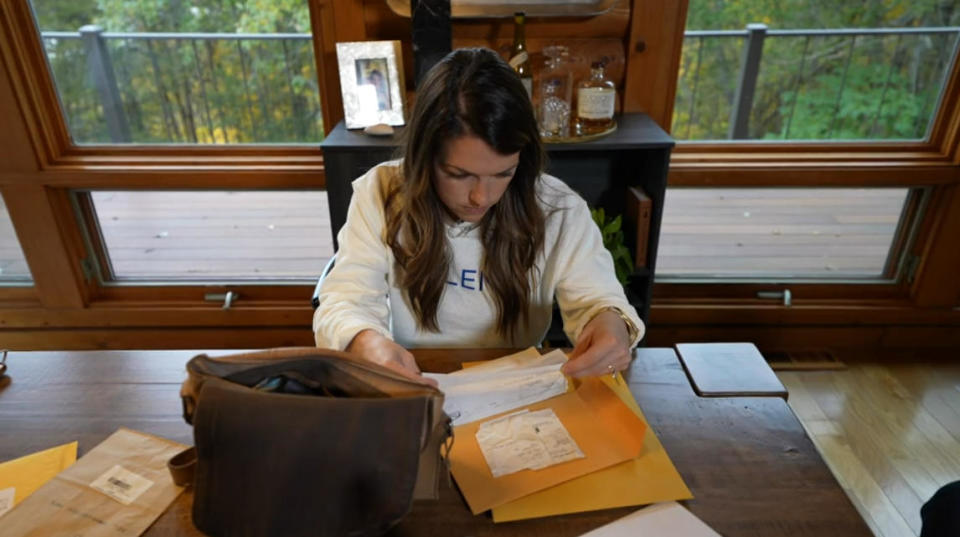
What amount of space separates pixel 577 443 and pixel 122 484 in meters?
0.62

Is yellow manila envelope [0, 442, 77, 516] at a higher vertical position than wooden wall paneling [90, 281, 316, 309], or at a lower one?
higher

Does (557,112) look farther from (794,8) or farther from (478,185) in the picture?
(794,8)

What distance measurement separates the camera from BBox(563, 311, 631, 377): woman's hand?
944 mm

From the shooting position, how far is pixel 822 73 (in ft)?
7.27

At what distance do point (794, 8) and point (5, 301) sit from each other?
309cm

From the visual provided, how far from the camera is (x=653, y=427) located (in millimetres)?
907

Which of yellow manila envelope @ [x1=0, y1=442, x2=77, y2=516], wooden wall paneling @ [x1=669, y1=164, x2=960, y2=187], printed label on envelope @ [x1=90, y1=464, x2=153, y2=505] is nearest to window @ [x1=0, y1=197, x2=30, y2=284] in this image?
yellow manila envelope @ [x1=0, y1=442, x2=77, y2=516]

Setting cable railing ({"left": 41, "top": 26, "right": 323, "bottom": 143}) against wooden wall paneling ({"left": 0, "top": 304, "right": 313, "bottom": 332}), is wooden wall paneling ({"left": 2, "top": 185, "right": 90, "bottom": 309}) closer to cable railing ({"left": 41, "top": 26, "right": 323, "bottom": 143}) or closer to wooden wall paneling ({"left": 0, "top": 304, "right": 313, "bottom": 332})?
wooden wall paneling ({"left": 0, "top": 304, "right": 313, "bottom": 332})

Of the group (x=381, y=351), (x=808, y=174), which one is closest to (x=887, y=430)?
(x=808, y=174)

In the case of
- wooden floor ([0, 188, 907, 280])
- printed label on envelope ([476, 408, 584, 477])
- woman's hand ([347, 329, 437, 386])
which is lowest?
wooden floor ([0, 188, 907, 280])

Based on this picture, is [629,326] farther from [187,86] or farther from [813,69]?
[187,86]

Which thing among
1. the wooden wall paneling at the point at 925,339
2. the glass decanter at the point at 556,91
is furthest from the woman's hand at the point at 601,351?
the wooden wall paneling at the point at 925,339

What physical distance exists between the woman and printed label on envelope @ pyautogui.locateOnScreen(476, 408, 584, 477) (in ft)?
0.33

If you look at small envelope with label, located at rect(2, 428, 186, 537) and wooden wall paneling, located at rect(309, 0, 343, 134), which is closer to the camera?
small envelope with label, located at rect(2, 428, 186, 537)
